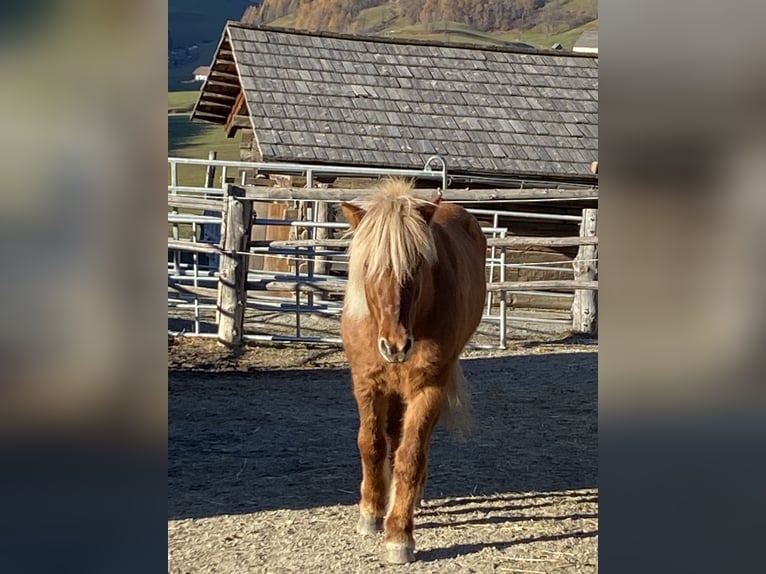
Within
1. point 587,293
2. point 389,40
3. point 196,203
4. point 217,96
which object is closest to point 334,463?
point 196,203

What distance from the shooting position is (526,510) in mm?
4219

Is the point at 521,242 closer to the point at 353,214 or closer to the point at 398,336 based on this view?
the point at 353,214

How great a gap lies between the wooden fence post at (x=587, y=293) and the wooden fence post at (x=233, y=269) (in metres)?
3.64

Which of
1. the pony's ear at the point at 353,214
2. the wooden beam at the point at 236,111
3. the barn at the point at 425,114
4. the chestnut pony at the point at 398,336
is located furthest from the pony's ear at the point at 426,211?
the wooden beam at the point at 236,111

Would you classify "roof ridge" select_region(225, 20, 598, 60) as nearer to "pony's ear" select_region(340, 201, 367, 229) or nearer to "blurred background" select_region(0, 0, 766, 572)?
"pony's ear" select_region(340, 201, 367, 229)

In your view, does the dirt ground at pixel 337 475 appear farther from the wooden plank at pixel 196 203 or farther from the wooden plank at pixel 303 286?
the wooden plank at pixel 196 203

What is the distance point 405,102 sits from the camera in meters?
13.4

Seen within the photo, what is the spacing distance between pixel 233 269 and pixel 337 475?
3805mm

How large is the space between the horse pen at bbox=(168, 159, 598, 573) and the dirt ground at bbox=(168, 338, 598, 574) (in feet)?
0.03
